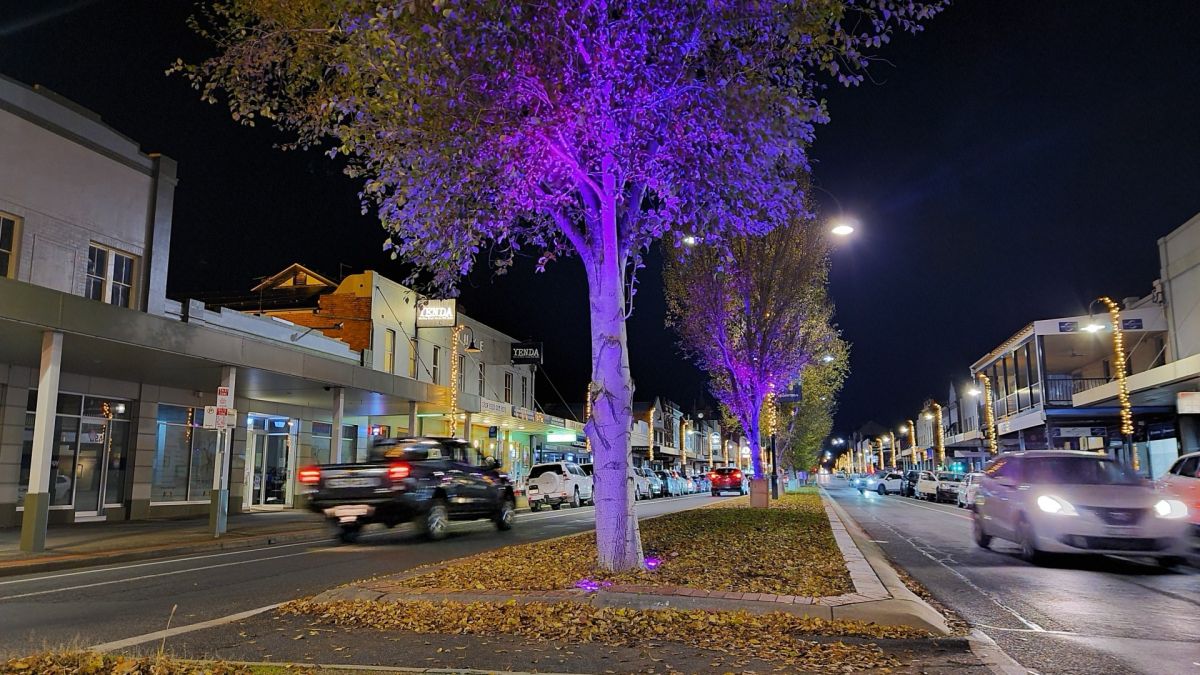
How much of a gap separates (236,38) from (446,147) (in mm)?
3478

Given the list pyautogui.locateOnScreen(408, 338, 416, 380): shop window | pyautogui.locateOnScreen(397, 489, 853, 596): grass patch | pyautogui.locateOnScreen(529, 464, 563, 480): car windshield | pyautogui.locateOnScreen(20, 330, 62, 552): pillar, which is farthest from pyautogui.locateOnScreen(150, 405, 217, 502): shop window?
pyautogui.locateOnScreen(397, 489, 853, 596): grass patch

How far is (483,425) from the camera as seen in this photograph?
36000 millimetres

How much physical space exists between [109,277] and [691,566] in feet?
51.7

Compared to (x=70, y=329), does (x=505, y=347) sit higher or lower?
higher

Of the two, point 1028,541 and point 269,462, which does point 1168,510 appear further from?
point 269,462

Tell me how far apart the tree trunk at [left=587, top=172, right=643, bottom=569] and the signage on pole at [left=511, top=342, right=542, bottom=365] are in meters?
28.2

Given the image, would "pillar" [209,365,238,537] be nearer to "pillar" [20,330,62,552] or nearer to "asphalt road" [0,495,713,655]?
"asphalt road" [0,495,713,655]

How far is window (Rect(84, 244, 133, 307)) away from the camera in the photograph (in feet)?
56.7

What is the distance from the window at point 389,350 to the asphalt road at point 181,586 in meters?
13.6

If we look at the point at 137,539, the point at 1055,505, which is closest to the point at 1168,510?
the point at 1055,505

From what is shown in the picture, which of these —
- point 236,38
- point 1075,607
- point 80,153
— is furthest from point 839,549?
point 80,153

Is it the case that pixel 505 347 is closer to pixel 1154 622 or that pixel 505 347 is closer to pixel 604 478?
pixel 604 478

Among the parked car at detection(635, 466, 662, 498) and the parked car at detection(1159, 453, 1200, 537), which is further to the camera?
the parked car at detection(635, 466, 662, 498)

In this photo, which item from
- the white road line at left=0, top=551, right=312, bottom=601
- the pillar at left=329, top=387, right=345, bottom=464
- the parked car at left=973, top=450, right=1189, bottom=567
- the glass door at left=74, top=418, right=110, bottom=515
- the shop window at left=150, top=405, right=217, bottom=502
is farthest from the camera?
the shop window at left=150, top=405, right=217, bottom=502
